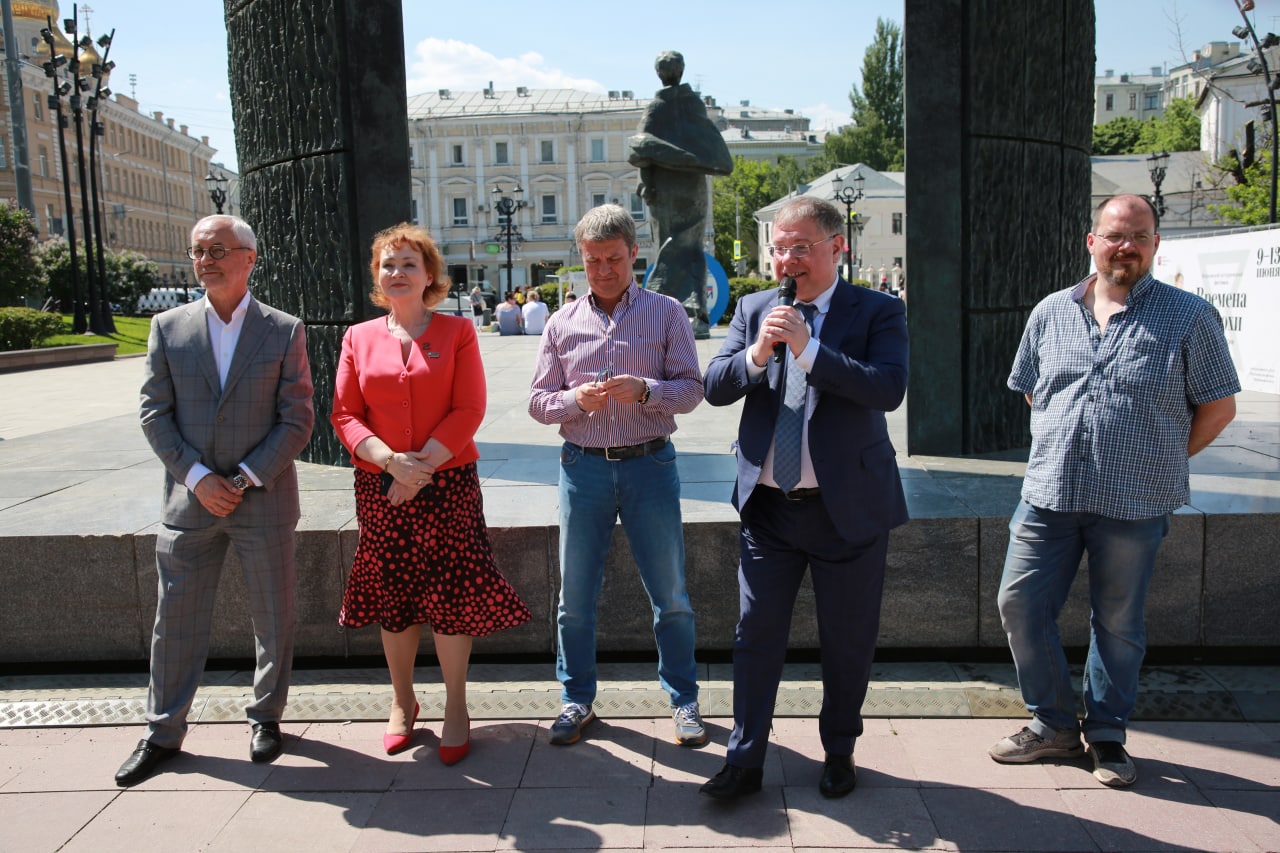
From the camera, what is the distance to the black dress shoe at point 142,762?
371cm

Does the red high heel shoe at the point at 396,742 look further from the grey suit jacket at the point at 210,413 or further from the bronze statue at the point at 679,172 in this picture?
the bronze statue at the point at 679,172

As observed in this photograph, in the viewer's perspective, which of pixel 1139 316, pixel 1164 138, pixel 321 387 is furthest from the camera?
pixel 1164 138

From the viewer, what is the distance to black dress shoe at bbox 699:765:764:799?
3.44m

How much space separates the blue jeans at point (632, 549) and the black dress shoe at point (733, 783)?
1.74 ft

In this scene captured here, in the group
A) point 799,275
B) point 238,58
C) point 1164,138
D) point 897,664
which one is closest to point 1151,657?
point 897,664

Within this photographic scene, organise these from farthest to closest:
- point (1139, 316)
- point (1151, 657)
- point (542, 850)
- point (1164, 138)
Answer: point (1164, 138), point (1151, 657), point (1139, 316), point (542, 850)

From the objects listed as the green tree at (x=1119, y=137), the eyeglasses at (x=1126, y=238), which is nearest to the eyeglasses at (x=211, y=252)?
the eyeglasses at (x=1126, y=238)

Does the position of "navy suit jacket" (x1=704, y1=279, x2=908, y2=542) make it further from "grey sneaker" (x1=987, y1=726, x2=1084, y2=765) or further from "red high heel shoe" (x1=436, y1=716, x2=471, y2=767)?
"red high heel shoe" (x1=436, y1=716, x2=471, y2=767)

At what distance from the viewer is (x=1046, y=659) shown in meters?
3.73

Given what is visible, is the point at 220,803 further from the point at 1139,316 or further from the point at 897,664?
the point at 1139,316

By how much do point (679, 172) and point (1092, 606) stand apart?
14.6 metres

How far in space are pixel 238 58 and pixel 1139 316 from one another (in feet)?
19.3

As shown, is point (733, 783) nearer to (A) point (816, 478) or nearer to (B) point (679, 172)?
(A) point (816, 478)

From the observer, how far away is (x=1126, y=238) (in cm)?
342
